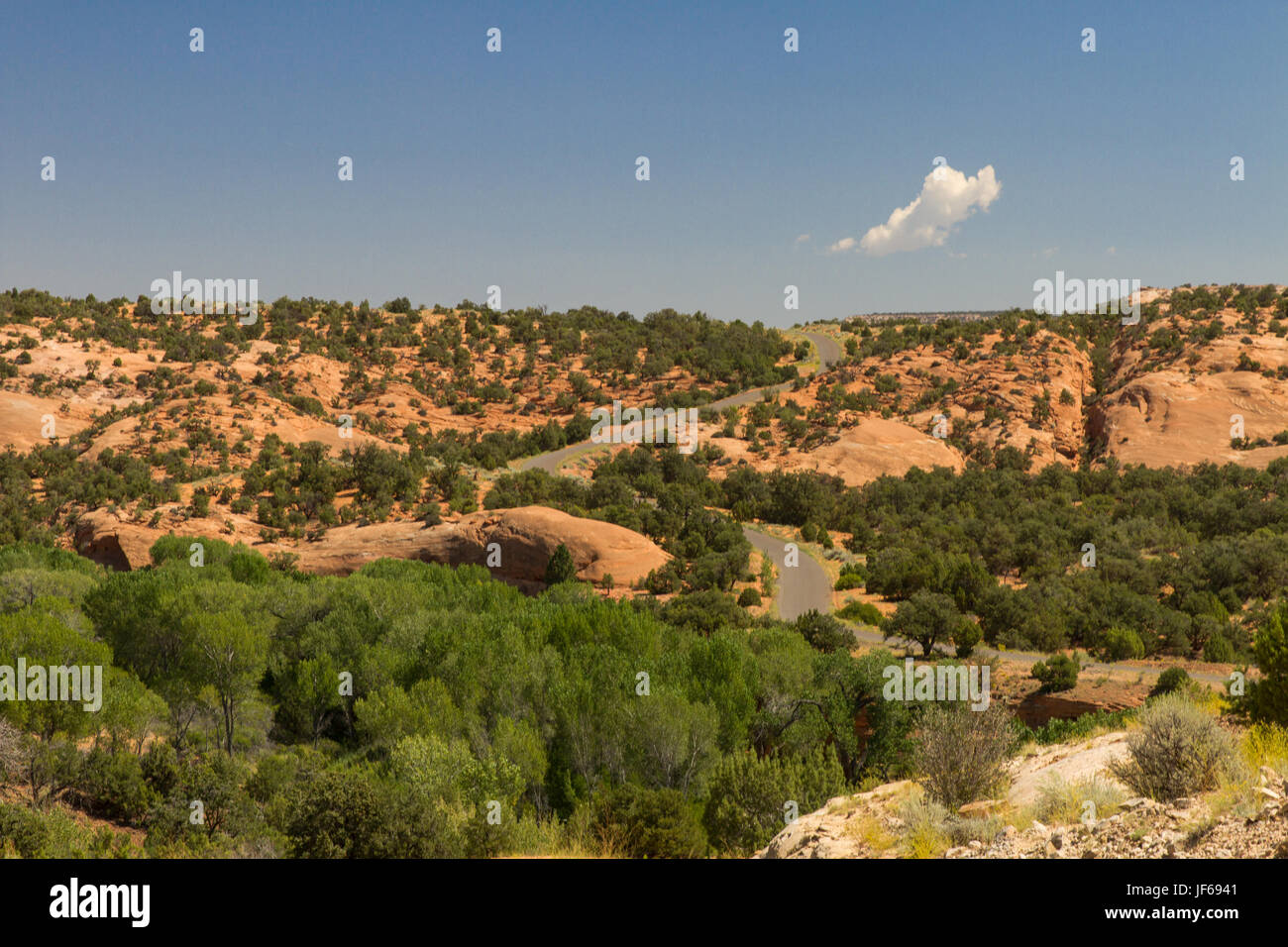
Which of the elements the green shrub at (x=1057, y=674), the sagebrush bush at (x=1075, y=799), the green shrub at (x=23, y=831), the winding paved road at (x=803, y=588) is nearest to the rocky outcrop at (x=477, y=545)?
the winding paved road at (x=803, y=588)

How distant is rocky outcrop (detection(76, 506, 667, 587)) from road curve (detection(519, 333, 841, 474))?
14078 mm

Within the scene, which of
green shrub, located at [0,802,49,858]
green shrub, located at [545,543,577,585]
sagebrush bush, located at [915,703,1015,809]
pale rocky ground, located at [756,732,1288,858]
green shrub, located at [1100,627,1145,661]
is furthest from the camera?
green shrub, located at [545,543,577,585]

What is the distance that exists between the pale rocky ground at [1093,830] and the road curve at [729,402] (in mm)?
46453

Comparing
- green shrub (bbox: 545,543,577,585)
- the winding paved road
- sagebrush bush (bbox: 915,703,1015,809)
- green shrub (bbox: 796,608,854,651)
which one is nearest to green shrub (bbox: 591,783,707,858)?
sagebrush bush (bbox: 915,703,1015,809)

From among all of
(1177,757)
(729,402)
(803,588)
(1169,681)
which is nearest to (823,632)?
(803,588)

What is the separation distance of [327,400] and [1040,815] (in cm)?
7024

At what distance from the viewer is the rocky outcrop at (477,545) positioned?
41688mm

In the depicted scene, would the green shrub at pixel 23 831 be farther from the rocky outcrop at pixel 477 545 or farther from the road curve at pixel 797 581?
the road curve at pixel 797 581

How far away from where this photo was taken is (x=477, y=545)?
42594mm

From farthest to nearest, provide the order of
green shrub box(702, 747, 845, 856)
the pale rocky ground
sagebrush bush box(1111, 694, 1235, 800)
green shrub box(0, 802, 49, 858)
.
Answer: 1. green shrub box(0, 802, 49, 858)
2. green shrub box(702, 747, 845, 856)
3. sagebrush bush box(1111, 694, 1235, 800)
4. the pale rocky ground

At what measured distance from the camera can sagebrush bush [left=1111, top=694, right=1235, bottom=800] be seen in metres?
10.1

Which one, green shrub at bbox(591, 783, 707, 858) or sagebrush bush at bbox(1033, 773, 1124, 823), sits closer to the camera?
sagebrush bush at bbox(1033, 773, 1124, 823)

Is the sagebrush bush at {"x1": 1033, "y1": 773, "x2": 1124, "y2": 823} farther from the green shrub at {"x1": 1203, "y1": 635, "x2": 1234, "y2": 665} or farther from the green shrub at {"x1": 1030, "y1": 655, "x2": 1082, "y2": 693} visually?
the green shrub at {"x1": 1203, "y1": 635, "x2": 1234, "y2": 665}
